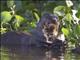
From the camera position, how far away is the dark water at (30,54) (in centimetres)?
361

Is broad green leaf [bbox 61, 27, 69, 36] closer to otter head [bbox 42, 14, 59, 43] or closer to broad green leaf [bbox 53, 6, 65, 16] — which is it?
otter head [bbox 42, 14, 59, 43]

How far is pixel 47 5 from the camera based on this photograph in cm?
522

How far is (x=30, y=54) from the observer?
3.79m

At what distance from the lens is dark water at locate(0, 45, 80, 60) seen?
11.8ft

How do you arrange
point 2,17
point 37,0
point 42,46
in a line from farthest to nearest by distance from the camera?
1. point 37,0
2. point 2,17
3. point 42,46

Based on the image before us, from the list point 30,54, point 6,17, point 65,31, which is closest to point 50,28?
point 65,31

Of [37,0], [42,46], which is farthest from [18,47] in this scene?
[37,0]

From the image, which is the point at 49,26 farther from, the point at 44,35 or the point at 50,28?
the point at 44,35

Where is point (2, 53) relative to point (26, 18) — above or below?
below

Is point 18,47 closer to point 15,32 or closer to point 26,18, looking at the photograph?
point 15,32

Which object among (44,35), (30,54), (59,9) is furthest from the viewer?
(59,9)

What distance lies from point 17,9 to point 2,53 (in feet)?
4.67

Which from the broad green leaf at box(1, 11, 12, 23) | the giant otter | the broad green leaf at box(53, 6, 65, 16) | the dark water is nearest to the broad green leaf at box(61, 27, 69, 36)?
the giant otter

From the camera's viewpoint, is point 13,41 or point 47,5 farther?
point 47,5
